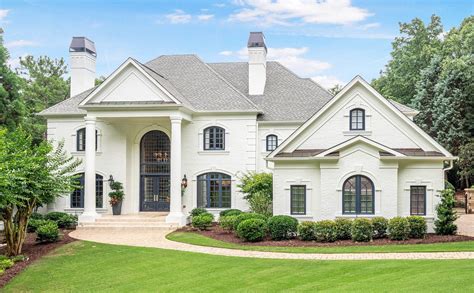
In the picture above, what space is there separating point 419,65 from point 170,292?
134ft

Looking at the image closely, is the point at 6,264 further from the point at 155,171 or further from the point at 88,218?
the point at 155,171

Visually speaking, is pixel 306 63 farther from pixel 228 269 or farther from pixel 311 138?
pixel 228 269

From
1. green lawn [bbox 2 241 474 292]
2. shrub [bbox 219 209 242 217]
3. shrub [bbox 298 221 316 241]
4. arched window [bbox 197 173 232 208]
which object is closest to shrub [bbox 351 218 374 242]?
shrub [bbox 298 221 316 241]

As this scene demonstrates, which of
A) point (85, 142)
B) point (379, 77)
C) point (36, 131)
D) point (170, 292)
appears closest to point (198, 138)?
point (85, 142)

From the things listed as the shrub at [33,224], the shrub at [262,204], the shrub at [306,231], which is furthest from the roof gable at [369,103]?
the shrub at [33,224]

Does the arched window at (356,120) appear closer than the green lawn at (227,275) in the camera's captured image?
No

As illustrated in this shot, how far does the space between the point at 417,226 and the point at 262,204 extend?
24.0 feet

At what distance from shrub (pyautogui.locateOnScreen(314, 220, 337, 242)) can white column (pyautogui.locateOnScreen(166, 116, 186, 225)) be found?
7890 millimetres

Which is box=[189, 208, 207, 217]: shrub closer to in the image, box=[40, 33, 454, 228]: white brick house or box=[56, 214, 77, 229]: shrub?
box=[40, 33, 454, 228]: white brick house

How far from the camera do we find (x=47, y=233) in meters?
21.2

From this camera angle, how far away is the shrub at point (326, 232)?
793 inches

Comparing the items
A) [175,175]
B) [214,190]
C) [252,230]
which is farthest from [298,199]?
[214,190]

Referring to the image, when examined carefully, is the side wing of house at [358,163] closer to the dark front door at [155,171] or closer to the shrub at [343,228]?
the shrub at [343,228]

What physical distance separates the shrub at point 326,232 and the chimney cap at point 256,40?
13899 mm
